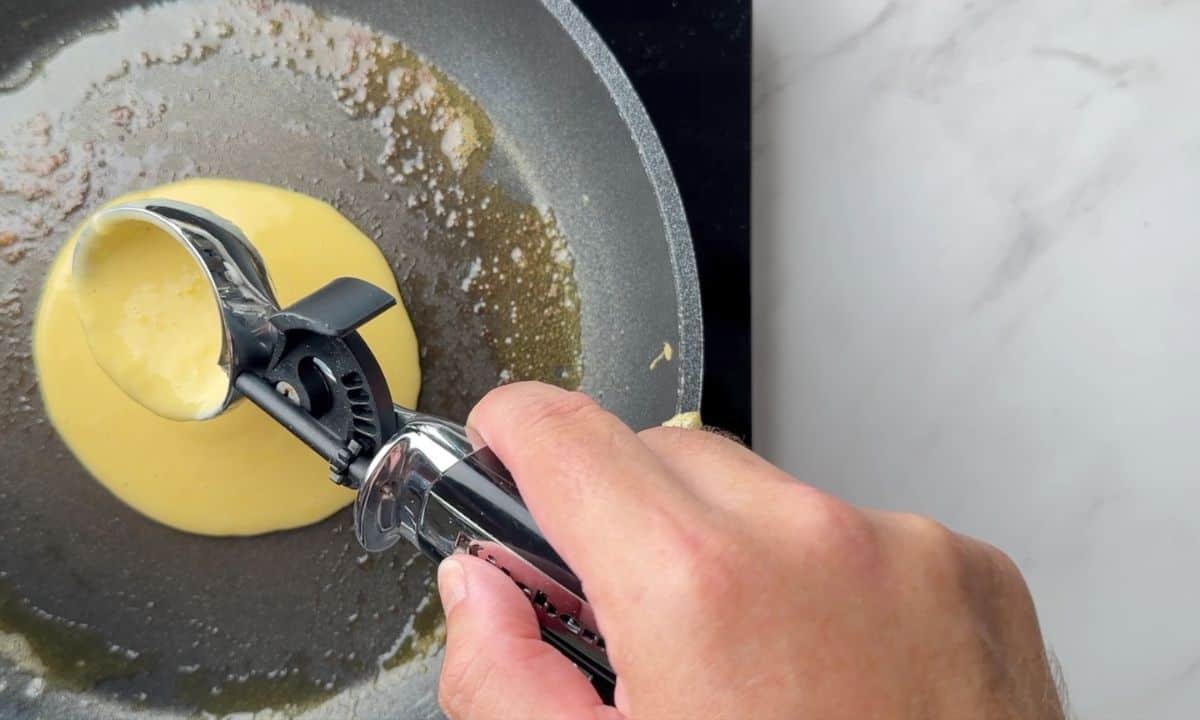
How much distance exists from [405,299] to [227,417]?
183 millimetres

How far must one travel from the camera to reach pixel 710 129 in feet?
2.51

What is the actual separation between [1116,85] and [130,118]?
905 millimetres

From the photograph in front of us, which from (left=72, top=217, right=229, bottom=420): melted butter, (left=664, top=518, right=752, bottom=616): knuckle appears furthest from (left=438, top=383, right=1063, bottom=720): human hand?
(left=72, top=217, right=229, bottom=420): melted butter

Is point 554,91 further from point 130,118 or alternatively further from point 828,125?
point 130,118

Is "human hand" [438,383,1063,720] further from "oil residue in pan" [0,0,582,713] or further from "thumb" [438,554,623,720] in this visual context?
"oil residue in pan" [0,0,582,713]

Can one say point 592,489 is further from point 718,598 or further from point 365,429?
point 365,429

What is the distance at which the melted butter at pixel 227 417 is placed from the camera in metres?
0.71

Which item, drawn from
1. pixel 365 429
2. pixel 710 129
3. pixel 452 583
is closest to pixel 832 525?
pixel 452 583

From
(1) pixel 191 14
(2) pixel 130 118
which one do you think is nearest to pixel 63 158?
(2) pixel 130 118

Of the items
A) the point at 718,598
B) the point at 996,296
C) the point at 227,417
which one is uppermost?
the point at 996,296

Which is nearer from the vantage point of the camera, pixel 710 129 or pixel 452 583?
pixel 452 583

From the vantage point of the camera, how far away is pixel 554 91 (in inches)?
30.9

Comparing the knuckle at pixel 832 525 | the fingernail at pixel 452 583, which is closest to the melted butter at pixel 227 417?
the fingernail at pixel 452 583

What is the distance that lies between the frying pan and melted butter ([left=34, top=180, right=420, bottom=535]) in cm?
2
